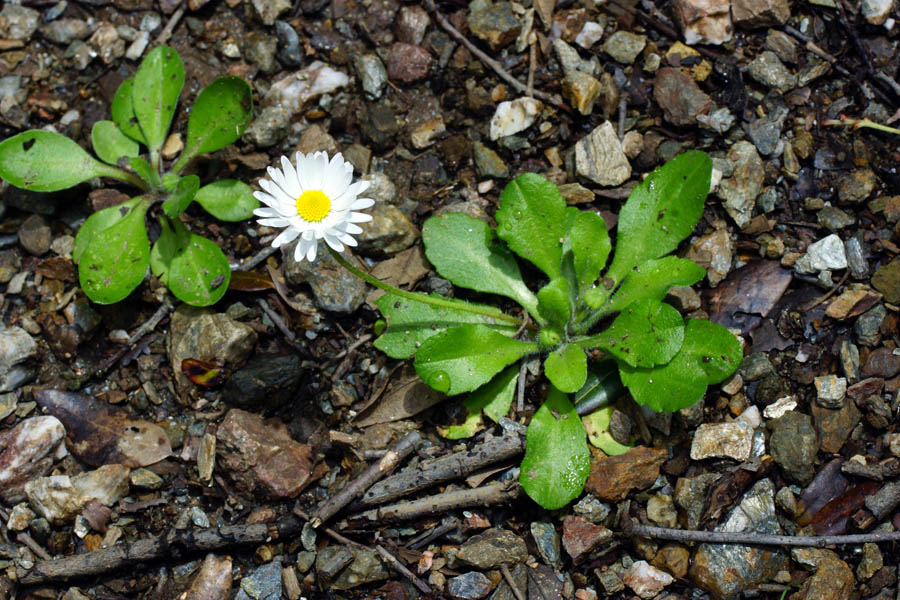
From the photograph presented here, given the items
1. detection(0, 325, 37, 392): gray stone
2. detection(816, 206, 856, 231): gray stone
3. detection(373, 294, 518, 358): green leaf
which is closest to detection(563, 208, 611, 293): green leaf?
detection(373, 294, 518, 358): green leaf

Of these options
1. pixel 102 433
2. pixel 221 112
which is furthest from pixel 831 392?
pixel 102 433

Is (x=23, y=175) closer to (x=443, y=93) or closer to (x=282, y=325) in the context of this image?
(x=282, y=325)

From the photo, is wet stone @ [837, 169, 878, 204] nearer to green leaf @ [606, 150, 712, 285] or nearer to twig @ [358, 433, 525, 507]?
green leaf @ [606, 150, 712, 285]

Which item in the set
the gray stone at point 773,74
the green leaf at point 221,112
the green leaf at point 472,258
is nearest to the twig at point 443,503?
the green leaf at point 472,258

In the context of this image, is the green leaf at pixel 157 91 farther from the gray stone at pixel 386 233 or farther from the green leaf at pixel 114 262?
the gray stone at pixel 386 233

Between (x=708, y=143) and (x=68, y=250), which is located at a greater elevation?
(x=708, y=143)

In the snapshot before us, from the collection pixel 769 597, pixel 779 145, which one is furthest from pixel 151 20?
pixel 769 597
